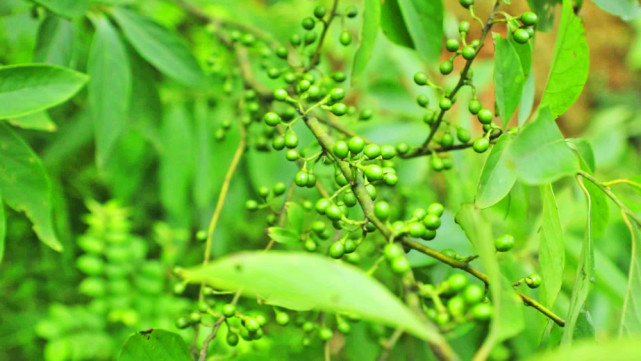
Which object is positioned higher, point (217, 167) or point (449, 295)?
point (449, 295)

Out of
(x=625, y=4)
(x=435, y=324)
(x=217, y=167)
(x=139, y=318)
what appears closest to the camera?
(x=435, y=324)

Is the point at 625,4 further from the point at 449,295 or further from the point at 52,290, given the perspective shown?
the point at 52,290

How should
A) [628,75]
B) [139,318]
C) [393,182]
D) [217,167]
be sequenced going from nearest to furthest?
[393,182] → [217,167] → [139,318] → [628,75]

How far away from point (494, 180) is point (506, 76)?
226 mm

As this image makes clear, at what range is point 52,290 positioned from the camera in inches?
77.2

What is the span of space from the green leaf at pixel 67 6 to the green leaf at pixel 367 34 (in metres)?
0.52

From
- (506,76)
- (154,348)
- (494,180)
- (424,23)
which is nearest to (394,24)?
(424,23)

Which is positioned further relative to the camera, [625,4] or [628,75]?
[628,75]

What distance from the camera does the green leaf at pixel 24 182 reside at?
943mm

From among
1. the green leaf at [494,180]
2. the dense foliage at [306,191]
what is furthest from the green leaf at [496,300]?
the green leaf at [494,180]

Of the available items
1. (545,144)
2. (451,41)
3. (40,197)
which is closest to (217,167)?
(40,197)

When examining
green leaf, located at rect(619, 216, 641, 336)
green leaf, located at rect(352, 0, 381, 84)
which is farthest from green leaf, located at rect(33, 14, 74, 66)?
green leaf, located at rect(619, 216, 641, 336)

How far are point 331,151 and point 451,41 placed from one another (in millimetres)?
331

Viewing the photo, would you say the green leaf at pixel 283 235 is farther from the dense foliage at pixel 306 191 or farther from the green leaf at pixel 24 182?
the green leaf at pixel 24 182
